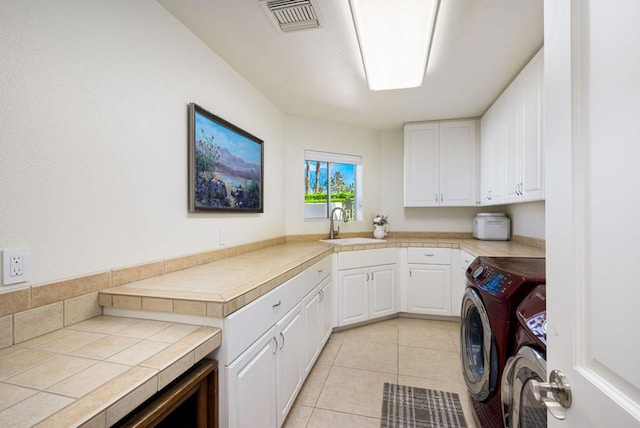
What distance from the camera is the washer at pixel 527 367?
927mm

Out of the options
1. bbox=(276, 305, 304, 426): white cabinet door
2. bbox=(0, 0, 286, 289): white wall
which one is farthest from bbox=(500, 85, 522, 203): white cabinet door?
bbox=(0, 0, 286, 289): white wall

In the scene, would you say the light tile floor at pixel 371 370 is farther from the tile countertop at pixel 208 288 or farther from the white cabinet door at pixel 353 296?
the tile countertop at pixel 208 288

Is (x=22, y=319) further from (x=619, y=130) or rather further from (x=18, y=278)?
(x=619, y=130)

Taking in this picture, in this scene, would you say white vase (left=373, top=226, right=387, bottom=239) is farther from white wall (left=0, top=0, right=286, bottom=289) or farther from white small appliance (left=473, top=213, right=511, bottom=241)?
white wall (left=0, top=0, right=286, bottom=289)

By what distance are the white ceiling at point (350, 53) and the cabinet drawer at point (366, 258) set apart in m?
1.49

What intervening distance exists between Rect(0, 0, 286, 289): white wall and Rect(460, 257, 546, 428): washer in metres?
1.63

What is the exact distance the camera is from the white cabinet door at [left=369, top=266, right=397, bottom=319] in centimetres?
308

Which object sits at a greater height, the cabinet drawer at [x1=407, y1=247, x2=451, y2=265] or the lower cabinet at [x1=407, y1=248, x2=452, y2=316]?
the cabinet drawer at [x1=407, y1=247, x2=451, y2=265]

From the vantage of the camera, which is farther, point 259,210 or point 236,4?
point 259,210

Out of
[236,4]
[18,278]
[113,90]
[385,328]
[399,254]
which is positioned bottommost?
[385,328]

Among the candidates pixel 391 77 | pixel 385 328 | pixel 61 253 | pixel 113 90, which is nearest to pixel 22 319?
pixel 61 253

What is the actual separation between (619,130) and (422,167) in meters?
3.14

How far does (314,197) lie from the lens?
3500mm

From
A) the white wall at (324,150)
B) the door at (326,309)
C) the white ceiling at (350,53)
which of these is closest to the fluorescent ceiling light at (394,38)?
the white ceiling at (350,53)
